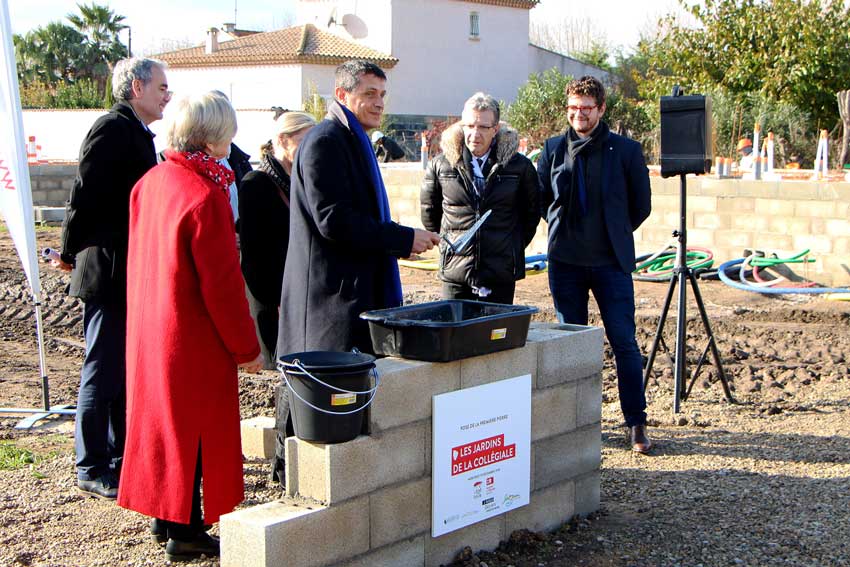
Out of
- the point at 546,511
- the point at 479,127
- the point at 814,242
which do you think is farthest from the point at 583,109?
the point at 814,242

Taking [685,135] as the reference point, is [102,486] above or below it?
below

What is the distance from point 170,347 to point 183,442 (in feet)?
1.19

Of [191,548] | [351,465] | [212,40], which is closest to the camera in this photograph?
[351,465]

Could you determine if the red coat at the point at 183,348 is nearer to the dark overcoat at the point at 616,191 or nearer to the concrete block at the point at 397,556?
the concrete block at the point at 397,556

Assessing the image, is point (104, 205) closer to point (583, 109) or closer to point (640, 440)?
point (583, 109)

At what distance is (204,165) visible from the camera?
384cm

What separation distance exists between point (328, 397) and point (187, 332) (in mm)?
704

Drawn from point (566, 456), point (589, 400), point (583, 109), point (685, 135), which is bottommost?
point (566, 456)

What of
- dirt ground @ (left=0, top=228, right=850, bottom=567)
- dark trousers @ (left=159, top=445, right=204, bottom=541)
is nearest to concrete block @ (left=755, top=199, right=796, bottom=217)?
dirt ground @ (left=0, top=228, right=850, bottom=567)

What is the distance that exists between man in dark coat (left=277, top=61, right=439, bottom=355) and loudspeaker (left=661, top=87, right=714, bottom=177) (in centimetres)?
280

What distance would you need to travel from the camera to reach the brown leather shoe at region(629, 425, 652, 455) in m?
5.79

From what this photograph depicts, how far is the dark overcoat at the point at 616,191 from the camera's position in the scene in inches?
223

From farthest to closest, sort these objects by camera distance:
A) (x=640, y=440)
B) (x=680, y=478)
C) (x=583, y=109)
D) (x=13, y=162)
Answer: (x=13, y=162) → (x=640, y=440) → (x=583, y=109) → (x=680, y=478)

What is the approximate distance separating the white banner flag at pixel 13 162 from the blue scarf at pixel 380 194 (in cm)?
272
